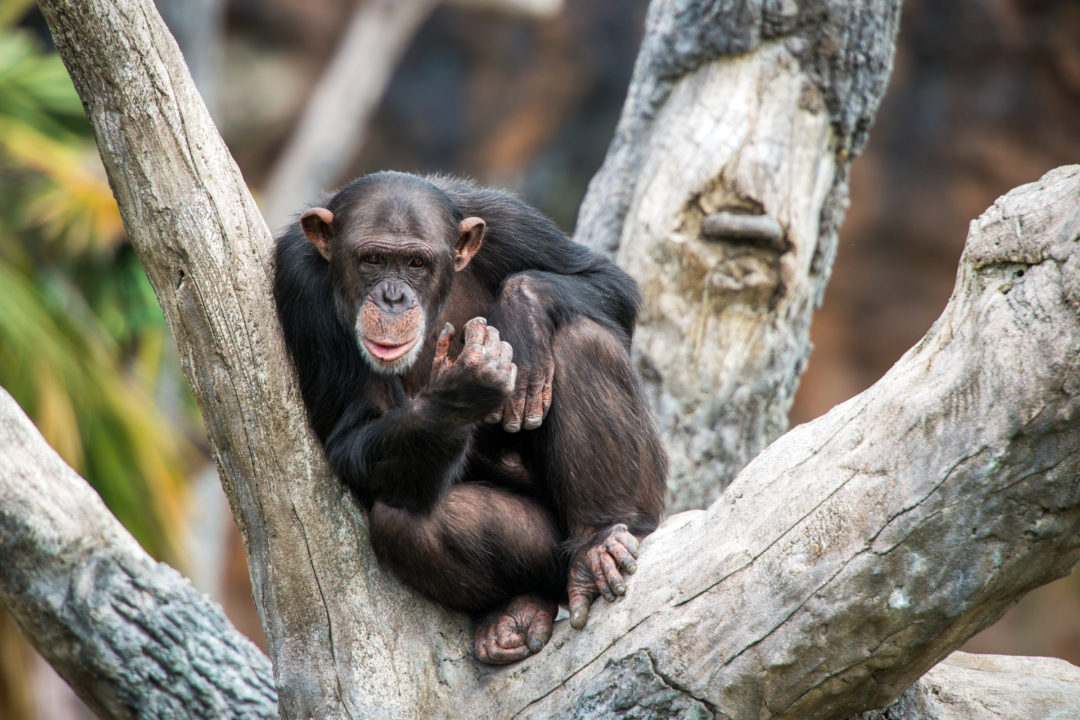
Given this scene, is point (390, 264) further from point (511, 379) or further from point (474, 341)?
point (511, 379)

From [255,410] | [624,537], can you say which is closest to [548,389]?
[624,537]

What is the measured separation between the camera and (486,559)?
9.74ft

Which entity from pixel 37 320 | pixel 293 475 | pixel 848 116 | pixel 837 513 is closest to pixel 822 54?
pixel 848 116

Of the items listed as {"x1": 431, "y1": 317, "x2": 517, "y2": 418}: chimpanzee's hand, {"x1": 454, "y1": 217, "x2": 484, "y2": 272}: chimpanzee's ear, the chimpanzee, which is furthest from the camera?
{"x1": 454, "y1": 217, "x2": 484, "y2": 272}: chimpanzee's ear

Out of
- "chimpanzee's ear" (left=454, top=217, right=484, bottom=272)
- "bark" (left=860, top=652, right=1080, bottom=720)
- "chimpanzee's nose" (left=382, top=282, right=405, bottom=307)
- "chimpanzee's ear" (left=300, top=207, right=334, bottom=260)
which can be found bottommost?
"bark" (left=860, top=652, right=1080, bottom=720)

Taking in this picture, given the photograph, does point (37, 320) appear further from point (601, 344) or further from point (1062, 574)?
point (1062, 574)

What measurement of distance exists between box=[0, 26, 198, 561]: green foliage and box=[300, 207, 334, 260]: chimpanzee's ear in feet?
12.4

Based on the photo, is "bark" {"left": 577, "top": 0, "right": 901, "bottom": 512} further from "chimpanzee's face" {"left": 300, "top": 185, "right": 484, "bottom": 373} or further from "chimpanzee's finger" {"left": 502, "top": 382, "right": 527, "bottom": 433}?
"chimpanzee's finger" {"left": 502, "top": 382, "right": 527, "bottom": 433}

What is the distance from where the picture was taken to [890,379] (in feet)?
7.93

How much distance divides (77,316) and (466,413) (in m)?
5.33

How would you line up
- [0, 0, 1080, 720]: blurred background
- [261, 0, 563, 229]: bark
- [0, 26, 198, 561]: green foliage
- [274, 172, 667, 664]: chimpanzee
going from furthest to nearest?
[261, 0, 563, 229]: bark < [0, 0, 1080, 720]: blurred background < [0, 26, 198, 561]: green foliage < [274, 172, 667, 664]: chimpanzee

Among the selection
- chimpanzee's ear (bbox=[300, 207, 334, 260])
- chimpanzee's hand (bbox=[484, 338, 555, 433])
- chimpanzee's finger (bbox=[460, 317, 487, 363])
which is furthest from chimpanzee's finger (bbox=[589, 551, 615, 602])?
chimpanzee's ear (bbox=[300, 207, 334, 260])

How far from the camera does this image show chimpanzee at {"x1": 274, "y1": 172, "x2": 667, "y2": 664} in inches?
111

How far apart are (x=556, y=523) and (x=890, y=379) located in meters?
1.14
